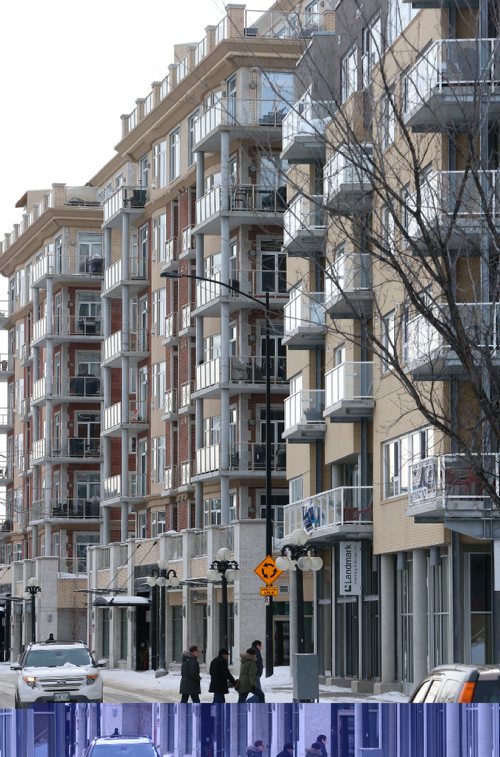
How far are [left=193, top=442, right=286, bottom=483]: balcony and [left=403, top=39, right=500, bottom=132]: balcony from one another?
87.0ft

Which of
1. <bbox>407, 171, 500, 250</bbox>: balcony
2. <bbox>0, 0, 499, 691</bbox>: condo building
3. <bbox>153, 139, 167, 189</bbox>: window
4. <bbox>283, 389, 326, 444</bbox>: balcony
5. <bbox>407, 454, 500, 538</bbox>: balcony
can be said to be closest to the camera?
<bbox>407, 171, 500, 250</bbox>: balcony

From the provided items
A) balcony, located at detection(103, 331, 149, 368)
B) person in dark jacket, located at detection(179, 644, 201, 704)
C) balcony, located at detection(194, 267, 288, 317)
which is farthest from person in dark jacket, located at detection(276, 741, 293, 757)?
balcony, located at detection(103, 331, 149, 368)

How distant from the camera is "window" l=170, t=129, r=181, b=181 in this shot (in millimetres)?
73688

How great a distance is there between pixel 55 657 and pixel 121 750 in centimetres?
2285

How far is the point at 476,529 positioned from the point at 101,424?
5045 cm

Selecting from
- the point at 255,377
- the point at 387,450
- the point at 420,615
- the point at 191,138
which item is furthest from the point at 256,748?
the point at 191,138

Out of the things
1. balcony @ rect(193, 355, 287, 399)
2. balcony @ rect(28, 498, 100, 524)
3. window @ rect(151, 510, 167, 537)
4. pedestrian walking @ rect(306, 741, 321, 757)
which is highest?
balcony @ rect(193, 355, 287, 399)

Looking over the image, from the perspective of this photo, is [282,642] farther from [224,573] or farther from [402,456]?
[402,456]

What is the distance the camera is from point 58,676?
35.2m

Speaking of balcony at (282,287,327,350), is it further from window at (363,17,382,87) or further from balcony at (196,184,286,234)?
window at (363,17,382,87)

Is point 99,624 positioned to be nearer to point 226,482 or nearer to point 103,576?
point 103,576

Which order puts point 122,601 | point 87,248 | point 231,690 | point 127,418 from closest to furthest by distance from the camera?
point 231,690
point 122,601
point 127,418
point 87,248

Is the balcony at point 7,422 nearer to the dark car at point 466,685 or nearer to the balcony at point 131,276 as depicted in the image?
the balcony at point 131,276

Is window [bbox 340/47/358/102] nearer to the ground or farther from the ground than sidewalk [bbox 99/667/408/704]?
farther from the ground
